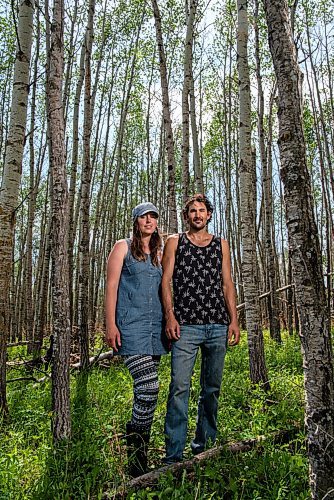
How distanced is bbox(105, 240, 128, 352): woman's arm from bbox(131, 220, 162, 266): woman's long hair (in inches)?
2.8

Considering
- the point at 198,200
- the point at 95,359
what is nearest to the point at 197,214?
the point at 198,200

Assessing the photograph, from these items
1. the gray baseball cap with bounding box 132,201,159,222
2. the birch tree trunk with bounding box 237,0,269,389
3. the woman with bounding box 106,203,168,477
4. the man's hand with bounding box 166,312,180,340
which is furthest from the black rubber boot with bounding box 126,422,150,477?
the birch tree trunk with bounding box 237,0,269,389

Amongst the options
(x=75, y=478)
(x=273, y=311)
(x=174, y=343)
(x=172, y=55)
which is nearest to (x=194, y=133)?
(x=273, y=311)

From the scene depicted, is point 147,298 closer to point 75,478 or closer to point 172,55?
point 75,478

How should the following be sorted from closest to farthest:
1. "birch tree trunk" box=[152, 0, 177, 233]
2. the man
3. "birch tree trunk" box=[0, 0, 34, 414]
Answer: the man
"birch tree trunk" box=[0, 0, 34, 414]
"birch tree trunk" box=[152, 0, 177, 233]

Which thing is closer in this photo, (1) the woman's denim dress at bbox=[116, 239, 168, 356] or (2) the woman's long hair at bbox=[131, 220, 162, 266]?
(1) the woman's denim dress at bbox=[116, 239, 168, 356]

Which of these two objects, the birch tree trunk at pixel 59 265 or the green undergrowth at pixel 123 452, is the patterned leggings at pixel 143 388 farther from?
the birch tree trunk at pixel 59 265

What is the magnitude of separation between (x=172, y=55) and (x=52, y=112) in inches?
486

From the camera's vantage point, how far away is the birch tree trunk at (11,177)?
3.94 meters

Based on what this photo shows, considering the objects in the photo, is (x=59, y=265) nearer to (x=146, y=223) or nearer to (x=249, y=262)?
(x=146, y=223)

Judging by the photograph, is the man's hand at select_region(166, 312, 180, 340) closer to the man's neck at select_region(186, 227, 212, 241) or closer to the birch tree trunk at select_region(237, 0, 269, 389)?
the man's neck at select_region(186, 227, 212, 241)

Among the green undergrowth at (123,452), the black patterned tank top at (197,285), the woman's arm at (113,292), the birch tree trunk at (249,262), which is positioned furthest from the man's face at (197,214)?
the birch tree trunk at (249,262)

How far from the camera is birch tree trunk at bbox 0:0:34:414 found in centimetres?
394

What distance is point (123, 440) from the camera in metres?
3.32
